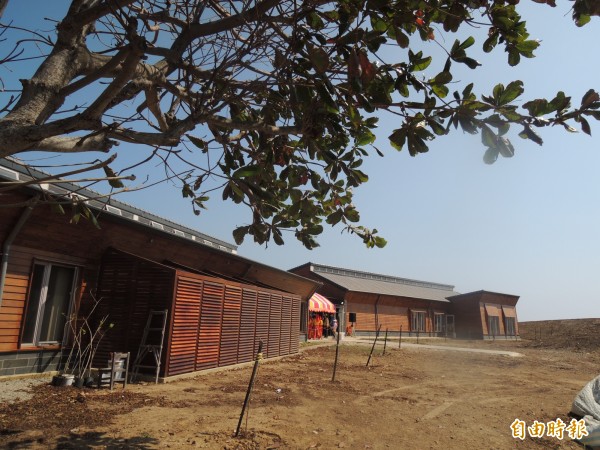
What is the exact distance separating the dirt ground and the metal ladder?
2.05 ft

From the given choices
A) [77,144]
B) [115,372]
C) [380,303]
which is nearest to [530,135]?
[77,144]

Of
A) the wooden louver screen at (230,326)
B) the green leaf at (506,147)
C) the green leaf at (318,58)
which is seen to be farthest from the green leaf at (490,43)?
the wooden louver screen at (230,326)

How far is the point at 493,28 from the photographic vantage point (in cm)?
372

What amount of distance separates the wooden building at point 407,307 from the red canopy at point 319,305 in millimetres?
Answer: 2775

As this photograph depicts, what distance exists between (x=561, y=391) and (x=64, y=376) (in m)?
12.6

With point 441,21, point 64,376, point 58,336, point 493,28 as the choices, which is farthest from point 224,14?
point 58,336

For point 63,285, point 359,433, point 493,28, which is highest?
point 493,28

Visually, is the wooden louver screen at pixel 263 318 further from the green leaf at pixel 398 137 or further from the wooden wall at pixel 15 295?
the green leaf at pixel 398 137

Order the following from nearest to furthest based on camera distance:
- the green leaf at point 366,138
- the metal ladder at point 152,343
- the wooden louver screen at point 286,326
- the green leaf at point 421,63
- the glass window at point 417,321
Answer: the green leaf at point 421,63 < the green leaf at point 366,138 < the metal ladder at point 152,343 < the wooden louver screen at point 286,326 < the glass window at point 417,321

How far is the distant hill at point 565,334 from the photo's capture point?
3136 cm

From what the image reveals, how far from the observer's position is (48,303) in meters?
9.41

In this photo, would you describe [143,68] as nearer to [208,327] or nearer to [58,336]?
[58,336]

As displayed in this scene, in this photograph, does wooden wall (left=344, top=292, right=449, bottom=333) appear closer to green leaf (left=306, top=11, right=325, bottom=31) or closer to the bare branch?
green leaf (left=306, top=11, right=325, bottom=31)

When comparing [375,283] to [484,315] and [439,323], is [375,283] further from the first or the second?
[484,315]
